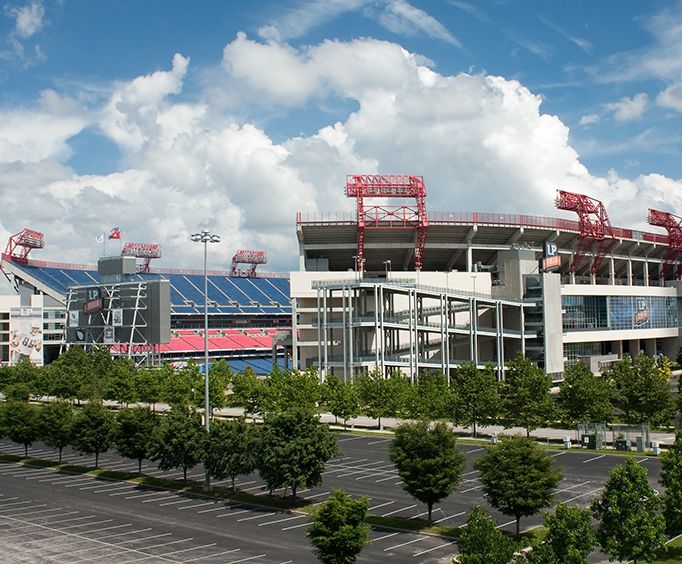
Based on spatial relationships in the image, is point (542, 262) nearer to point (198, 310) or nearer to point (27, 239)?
point (198, 310)

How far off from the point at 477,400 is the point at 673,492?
1397 inches

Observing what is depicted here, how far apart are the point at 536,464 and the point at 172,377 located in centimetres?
6392

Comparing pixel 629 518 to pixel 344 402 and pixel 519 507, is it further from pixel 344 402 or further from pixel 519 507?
pixel 344 402

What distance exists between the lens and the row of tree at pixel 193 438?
132 ft

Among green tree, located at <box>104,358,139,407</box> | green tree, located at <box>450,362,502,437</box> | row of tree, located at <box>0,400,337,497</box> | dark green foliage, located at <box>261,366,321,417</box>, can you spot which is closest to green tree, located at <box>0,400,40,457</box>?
row of tree, located at <box>0,400,337,497</box>

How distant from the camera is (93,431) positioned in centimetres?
5197

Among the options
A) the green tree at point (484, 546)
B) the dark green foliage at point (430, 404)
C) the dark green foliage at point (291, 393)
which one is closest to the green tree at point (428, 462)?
the green tree at point (484, 546)

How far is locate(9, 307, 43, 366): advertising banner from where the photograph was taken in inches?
5458

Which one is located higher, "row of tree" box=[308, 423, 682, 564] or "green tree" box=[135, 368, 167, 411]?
"green tree" box=[135, 368, 167, 411]

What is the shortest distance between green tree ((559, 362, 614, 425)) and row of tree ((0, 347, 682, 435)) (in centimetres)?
8

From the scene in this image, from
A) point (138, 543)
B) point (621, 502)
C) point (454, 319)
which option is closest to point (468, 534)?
point (621, 502)

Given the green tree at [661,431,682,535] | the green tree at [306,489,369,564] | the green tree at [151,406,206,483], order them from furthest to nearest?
the green tree at [151,406,206,483], the green tree at [661,431,682,535], the green tree at [306,489,369,564]

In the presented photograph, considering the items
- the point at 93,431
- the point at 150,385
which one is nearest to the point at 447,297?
the point at 150,385

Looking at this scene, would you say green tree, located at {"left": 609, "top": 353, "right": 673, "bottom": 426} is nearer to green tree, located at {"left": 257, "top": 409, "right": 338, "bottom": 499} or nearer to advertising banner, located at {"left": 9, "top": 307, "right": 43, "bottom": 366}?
green tree, located at {"left": 257, "top": 409, "right": 338, "bottom": 499}
